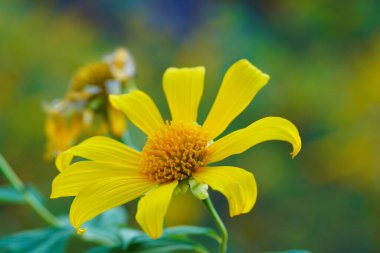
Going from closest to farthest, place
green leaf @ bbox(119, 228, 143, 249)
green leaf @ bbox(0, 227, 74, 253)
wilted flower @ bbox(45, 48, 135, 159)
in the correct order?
green leaf @ bbox(119, 228, 143, 249)
green leaf @ bbox(0, 227, 74, 253)
wilted flower @ bbox(45, 48, 135, 159)

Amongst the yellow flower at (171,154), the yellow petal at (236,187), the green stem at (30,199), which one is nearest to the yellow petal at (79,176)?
the yellow flower at (171,154)

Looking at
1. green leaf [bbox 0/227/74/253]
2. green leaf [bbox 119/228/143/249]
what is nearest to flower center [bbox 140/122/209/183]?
green leaf [bbox 119/228/143/249]

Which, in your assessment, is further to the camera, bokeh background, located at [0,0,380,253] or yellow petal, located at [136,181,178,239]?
bokeh background, located at [0,0,380,253]

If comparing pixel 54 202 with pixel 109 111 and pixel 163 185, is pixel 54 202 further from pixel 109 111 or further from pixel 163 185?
pixel 163 185

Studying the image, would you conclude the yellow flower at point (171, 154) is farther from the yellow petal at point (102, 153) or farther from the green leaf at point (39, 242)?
the green leaf at point (39, 242)

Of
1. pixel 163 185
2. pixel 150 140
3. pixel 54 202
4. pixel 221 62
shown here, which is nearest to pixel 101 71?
pixel 150 140

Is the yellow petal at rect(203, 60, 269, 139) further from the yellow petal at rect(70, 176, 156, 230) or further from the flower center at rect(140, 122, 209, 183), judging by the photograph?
the yellow petal at rect(70, 176, 156, 230)
